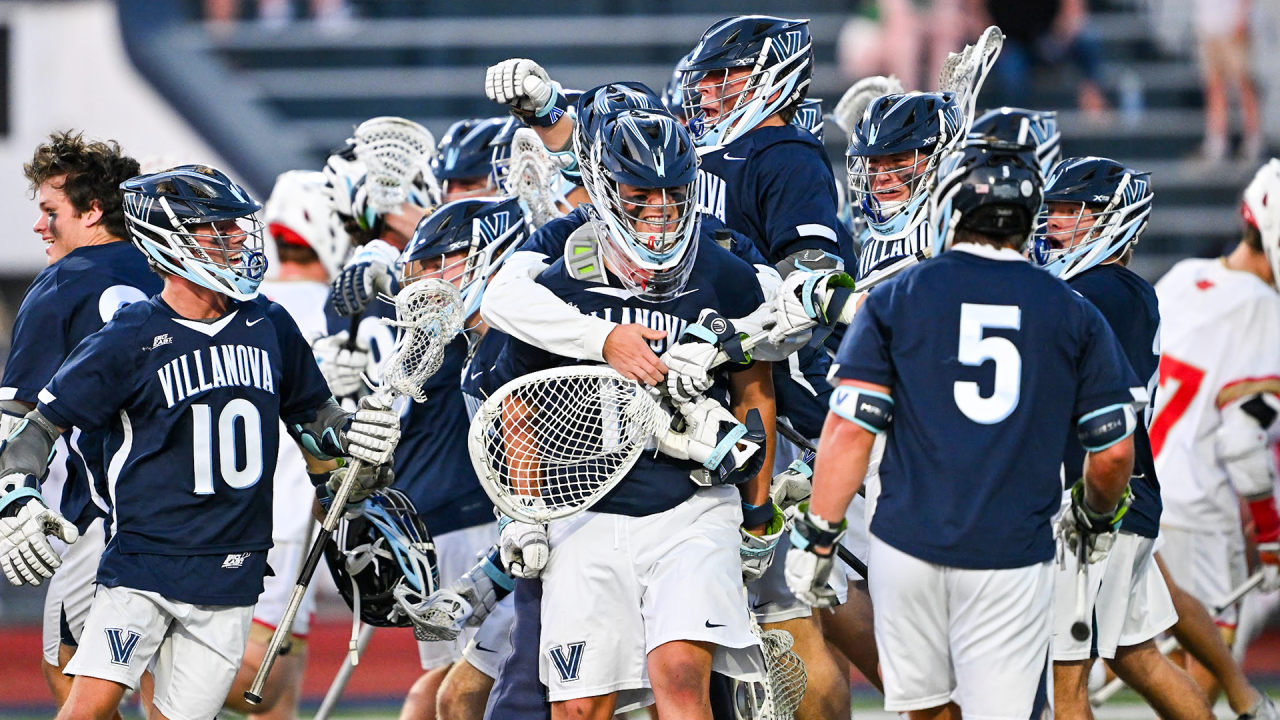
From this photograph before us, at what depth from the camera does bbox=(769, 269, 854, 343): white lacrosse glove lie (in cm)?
391

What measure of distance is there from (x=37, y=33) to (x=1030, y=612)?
11.0 metres

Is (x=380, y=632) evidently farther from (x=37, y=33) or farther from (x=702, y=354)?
(x=702, y=354)

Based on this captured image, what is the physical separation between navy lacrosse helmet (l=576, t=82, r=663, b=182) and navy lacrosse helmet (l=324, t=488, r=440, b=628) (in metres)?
1.24

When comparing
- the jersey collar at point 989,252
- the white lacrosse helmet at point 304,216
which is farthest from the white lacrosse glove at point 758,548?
the white lacrosse helmet at point 304,216

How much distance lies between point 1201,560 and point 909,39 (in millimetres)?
7200

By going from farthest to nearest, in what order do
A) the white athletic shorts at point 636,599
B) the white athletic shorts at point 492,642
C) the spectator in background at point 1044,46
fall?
the spectator in background at point 1044,46 < the white athletic shorts at point 492,642 < the white athletic shorts at point 636,599

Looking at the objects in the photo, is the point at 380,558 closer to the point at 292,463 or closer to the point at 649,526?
the point at 649,526

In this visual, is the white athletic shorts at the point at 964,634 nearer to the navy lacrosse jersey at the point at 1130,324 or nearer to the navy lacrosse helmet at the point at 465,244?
the navy lacrosse jersey at the point at 1130,324

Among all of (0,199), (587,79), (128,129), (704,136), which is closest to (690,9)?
(587,79)

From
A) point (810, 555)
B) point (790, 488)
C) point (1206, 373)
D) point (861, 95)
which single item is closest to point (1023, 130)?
point (861, 95)

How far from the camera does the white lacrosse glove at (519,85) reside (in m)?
4.94

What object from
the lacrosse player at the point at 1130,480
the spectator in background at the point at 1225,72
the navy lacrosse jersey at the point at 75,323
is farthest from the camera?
the spectator in background at the point at 1225,72

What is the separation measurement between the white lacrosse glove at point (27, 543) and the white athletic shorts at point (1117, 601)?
2.58 metres

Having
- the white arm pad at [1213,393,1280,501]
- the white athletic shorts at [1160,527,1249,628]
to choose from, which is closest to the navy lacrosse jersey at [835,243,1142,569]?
the white arm pad at [1213,393,1280,501]
